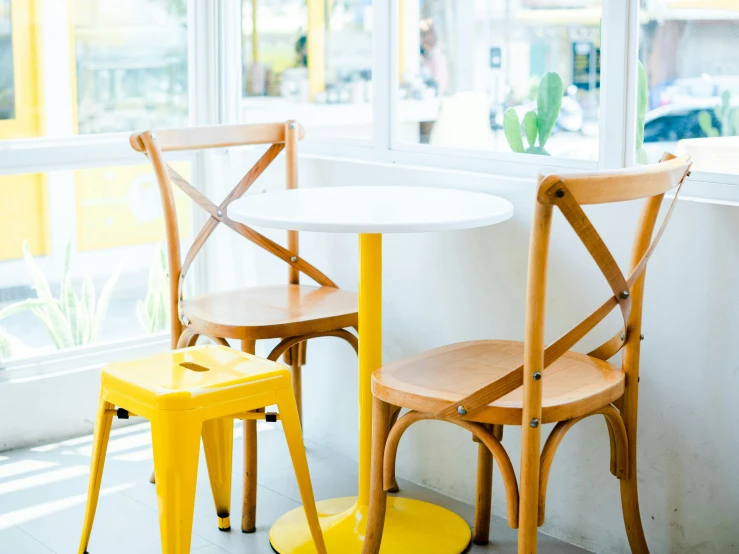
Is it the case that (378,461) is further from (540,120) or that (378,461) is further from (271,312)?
(540,120)

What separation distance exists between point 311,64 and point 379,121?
1.38ft

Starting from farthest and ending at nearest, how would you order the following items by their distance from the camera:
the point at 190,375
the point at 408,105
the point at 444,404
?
the point at 408,105
the point at 190,375
the point at 444,404

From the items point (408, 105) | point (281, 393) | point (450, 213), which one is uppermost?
point (408, 105)

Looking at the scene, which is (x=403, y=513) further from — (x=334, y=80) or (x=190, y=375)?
(x=334, y=80)

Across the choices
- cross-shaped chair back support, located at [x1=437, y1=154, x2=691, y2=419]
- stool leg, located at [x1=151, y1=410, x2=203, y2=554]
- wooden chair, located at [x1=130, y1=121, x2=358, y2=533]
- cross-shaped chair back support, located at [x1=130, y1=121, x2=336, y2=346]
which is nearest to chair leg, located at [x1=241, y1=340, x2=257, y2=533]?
wooden chair, located at [x1=130, y1=121, x2=358, y2=533]

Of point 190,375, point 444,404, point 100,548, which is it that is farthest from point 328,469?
point 444,404

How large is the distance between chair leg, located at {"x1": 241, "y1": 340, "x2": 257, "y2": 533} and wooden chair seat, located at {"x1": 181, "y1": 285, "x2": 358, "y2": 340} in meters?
0.05

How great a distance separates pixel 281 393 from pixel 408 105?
116 centimetres

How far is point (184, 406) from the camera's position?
6.85ft

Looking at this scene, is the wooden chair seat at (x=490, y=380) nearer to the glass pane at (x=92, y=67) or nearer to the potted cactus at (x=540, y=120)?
the potted cactus at (x=540, y=120)

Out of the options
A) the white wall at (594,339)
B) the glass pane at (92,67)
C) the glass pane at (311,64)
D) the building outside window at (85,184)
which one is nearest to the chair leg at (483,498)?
the white wall at (594,339)

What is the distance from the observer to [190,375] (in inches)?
87.3

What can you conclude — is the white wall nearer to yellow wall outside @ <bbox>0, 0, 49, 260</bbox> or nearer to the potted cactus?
the potted cactus

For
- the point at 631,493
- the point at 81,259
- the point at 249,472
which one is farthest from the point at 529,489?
the point at 81,259
